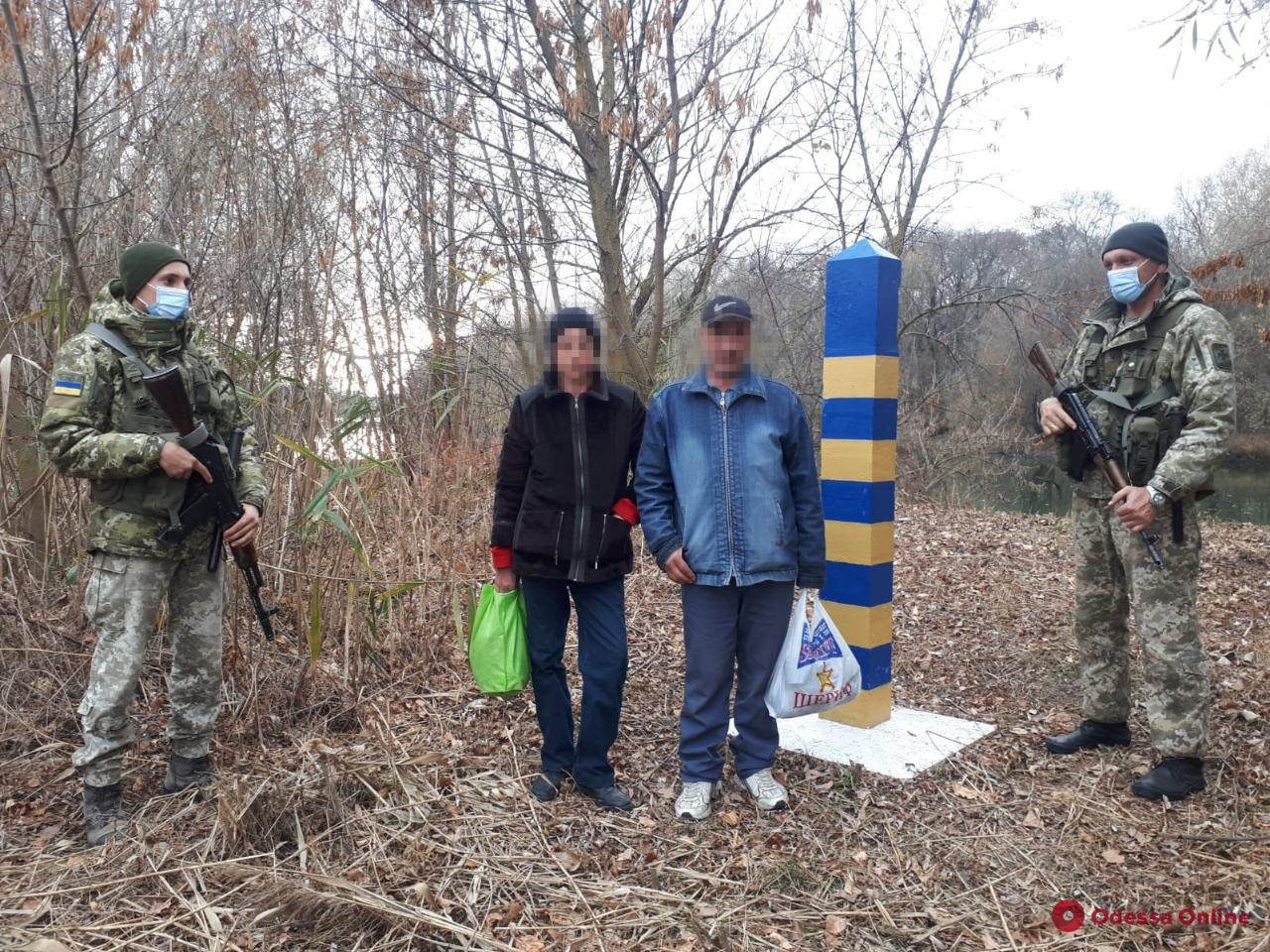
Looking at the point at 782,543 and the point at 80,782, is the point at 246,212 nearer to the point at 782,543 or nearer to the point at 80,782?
the point at 80,782

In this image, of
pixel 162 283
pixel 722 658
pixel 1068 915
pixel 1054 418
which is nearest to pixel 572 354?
pixel 722 658

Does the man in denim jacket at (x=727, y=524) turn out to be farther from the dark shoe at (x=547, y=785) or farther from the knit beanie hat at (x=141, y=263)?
the knit beanie hat at (x=141, y=263)

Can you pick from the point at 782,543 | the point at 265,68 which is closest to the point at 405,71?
the point at 265,68

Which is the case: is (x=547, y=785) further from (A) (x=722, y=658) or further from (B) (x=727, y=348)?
(B) (x=727, y=348)

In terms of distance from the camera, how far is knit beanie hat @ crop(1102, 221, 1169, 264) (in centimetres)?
343

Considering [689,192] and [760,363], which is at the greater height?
[689,192]

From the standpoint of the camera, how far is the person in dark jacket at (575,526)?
10.5 ft

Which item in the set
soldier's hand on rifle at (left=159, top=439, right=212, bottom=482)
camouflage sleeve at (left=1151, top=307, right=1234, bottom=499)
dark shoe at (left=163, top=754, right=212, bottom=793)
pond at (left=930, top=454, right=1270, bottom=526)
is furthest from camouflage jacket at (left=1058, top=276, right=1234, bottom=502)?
pond at (left=930, top=454, right=1270, bottom=526)

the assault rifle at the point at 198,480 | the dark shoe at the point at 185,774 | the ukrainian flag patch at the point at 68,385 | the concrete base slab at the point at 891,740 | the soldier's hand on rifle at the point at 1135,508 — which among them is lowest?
the concrete base slab at the point at 891,740

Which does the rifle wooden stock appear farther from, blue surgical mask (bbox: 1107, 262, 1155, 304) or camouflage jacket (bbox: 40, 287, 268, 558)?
blue surgical mask (bbox: 1107, 262, 1155, 304)

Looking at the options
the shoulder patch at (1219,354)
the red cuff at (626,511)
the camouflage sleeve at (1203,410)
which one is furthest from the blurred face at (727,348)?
the shoulder patch at (1219,354)

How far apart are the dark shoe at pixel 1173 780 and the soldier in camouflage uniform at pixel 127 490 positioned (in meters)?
3.43

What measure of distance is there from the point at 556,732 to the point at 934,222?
299 inches

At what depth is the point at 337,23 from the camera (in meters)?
6.14
